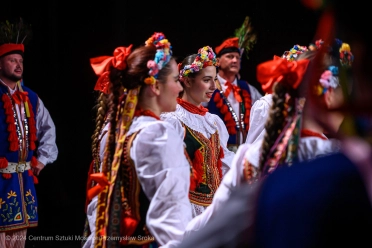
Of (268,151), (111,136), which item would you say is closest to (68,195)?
(111,136)

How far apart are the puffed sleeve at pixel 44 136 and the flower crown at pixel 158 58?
2734 mm

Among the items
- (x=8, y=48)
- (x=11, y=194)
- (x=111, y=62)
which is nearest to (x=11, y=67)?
(x=8, y=48)

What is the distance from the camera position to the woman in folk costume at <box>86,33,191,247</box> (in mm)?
2342

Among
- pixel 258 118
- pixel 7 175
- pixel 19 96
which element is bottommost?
pixel 7 175

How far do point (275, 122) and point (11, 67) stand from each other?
3591mm

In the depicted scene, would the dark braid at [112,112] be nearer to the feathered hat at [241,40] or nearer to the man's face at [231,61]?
the feathered hat at [241,40]

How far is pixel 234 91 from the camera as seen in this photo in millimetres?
6457

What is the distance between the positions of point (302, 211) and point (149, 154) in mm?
1670

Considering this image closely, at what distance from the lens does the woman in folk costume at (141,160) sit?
7.68 feet

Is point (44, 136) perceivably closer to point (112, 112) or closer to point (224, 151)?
point (224, 151)

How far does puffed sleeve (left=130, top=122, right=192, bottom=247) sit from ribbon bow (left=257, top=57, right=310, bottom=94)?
1.39 feet

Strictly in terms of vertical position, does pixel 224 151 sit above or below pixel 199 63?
below

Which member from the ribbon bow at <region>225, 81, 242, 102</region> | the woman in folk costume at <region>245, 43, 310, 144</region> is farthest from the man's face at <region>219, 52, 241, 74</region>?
the woman in folk costume at <region>245, 43, 310, 144</region>

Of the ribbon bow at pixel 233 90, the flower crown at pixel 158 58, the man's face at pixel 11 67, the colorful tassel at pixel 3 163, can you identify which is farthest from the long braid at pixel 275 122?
the ribbon bow at pixel 233 90
